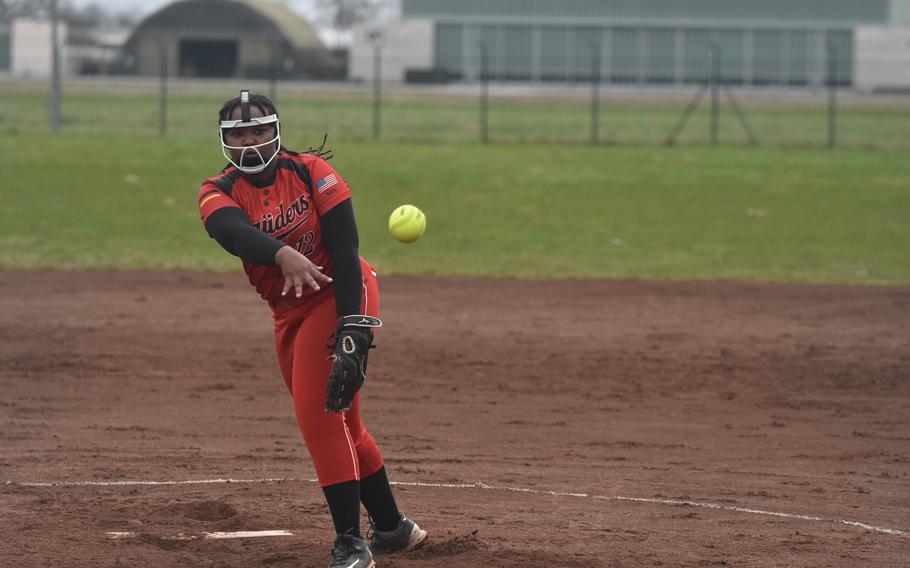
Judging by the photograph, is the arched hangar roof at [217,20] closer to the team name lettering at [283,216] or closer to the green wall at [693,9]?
the green wall at [693,9]

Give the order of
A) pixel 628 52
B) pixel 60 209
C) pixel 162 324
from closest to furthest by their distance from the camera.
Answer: pixel 162 324
pixel 60 209
pixel 628 52

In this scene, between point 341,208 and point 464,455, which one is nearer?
point 341,208

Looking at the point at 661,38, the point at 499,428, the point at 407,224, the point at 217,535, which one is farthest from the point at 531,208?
the point at 661,38

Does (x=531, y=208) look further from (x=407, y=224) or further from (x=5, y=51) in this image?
(x=5, y=51)

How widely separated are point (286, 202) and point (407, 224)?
115 cm

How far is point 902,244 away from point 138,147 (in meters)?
15.6

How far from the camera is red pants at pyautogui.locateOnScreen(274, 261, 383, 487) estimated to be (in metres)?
5.23

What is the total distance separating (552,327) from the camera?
42.3ft

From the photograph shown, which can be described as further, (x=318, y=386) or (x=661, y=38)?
(x=661, y=38)

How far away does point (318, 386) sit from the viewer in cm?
523

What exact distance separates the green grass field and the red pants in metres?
11.8

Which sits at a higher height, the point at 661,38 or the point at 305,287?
the point at 661,38

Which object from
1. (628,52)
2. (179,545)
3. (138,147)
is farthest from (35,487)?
(628,52)

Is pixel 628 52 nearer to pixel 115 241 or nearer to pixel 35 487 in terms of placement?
pixel 115 241
